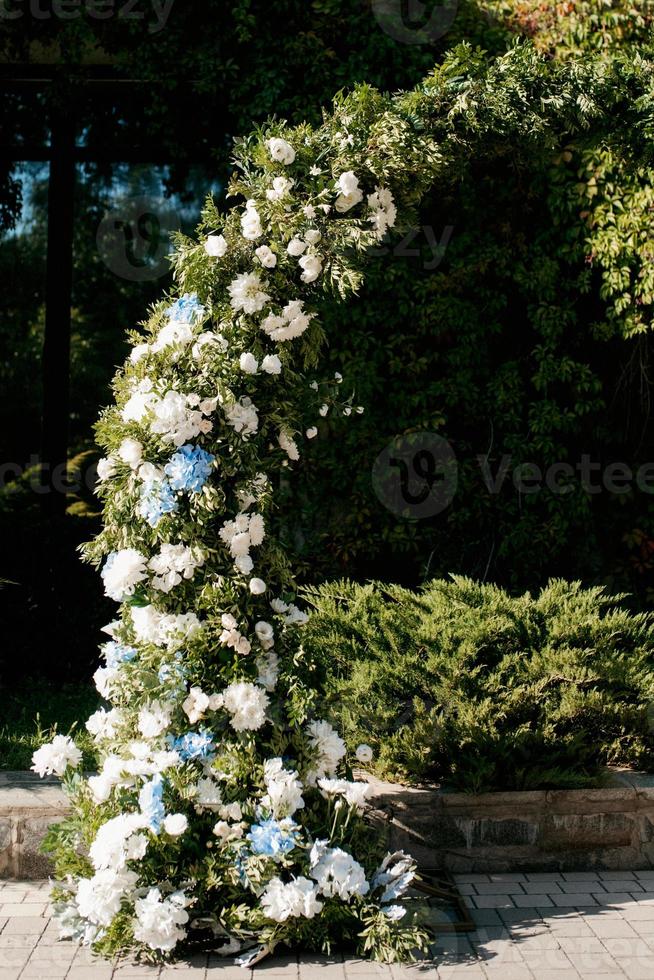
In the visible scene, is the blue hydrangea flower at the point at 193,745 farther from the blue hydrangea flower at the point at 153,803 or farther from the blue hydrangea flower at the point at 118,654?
the blue hydrangea flower at the point at 118,654

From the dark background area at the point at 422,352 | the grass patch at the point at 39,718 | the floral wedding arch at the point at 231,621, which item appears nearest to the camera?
the floral wedding arch at the point at 231,621

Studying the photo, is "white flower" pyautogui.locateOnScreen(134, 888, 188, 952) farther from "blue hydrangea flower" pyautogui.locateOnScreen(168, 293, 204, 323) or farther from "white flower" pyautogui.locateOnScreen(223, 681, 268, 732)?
"blue hydrangea flower" pyautogui.locateOnScreen(168, 293, 204, 323)

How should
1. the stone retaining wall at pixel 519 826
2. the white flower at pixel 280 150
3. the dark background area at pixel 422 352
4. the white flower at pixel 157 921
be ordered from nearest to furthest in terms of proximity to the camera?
the white flower at pixel 157 921 < the white flower at pixel 280 150 < the stone retaining wall at pixel 519 826 < the dark background area at pixel 422 352

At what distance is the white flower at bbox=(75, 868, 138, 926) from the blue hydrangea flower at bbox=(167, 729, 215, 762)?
1.28 ft

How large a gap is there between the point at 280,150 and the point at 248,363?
0.74 m

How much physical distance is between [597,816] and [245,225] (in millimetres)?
2554

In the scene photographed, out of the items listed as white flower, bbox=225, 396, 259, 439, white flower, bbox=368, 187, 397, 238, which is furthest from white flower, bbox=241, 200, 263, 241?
white flower, bbox=225, 396, 259, 439

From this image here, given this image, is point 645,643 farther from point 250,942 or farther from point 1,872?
point 1,872

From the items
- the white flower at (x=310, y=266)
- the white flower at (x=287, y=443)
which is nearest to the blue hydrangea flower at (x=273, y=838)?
the white flower at (x=287, y=443)

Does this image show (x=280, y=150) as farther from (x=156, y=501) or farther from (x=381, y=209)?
(x=156, y=501)

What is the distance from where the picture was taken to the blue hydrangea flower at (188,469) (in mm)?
3322

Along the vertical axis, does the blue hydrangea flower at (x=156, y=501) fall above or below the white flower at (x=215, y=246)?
below

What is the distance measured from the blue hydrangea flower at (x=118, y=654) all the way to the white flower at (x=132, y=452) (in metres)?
0.63

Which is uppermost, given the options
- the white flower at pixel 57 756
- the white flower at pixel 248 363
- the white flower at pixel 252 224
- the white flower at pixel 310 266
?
the white flower at pixel 252 224
